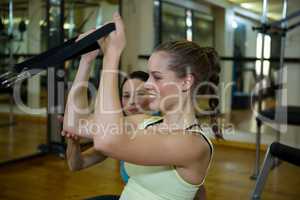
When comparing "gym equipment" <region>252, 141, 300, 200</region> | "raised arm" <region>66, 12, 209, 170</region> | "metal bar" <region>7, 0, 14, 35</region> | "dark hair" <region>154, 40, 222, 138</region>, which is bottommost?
"gym equipment" <region>252, 141, 300, 200</region>

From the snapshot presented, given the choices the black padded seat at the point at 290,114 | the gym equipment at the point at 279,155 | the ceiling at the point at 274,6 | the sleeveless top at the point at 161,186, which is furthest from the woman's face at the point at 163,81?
the ceiling at the point at 274,6

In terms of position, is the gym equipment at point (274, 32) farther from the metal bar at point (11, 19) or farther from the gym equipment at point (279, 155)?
the metal bar at point (11, 19)

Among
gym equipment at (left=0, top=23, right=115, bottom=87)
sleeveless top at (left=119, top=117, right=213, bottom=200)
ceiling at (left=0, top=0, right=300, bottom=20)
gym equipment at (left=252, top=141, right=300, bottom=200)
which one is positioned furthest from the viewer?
ceiling at (left=0, top=0, right=300, bottom=20)

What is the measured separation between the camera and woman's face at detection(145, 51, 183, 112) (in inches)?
36.2

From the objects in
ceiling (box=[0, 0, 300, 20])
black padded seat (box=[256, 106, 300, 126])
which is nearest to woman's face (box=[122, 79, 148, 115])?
black padded seat (box=[256, 106, 300, 126])

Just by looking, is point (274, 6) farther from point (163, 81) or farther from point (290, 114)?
point (163, 81)

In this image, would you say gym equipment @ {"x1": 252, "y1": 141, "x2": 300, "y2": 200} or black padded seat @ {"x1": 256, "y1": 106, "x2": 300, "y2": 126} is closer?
gym equipment @ {"x1": 252, "y1": 141, "x2": 300, "y2": 200}

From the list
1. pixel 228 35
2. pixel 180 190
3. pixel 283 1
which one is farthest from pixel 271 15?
pixel 180 190

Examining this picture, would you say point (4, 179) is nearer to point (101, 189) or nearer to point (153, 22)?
point (101, 189)

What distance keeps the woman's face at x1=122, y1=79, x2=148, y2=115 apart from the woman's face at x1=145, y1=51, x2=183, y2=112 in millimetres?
322

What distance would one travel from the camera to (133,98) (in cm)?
131

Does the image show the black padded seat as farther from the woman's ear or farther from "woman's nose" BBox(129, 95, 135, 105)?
the woman's ear

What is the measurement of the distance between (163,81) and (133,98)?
1.31ft

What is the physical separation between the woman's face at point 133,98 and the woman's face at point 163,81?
0.32 meters
